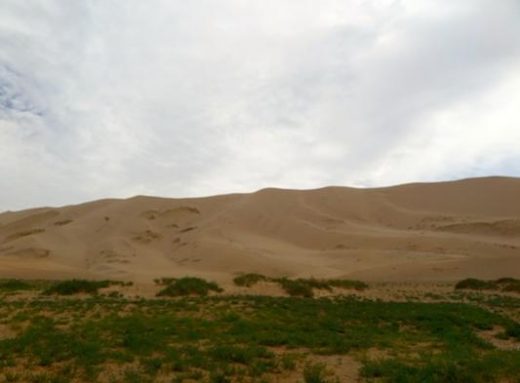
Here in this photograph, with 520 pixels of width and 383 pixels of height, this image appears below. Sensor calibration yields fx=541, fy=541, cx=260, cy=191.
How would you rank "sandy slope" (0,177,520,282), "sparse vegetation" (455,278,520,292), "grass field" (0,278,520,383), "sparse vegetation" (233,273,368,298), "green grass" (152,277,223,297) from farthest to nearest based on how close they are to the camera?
"sandy slope" (0,177,520,282)
"sparse vegetation" (455,278,520,292)
"sparse vegetation" (233,273,368,298)
"green grass" (152,277,223,297)
"grass field" (0,278,520,383)

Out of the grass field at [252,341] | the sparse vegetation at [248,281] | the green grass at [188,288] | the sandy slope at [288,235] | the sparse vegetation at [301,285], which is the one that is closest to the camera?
the grass field at [252,341]

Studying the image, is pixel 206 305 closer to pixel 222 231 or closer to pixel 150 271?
pixel 150 271

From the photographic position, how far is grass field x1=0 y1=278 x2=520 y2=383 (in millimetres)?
6988

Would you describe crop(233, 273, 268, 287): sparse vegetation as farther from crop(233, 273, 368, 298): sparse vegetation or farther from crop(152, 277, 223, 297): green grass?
crop(152, 277, 223, 297): green grass

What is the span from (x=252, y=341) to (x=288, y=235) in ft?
121

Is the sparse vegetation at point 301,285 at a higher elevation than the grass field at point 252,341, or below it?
higher

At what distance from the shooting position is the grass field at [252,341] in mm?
6988

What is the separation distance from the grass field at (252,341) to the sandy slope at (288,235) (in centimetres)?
1413

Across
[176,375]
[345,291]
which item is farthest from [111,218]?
[176,375]

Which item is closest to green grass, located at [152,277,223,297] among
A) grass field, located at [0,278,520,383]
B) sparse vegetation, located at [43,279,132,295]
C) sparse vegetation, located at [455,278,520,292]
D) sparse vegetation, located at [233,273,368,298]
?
grass field, located at [0,278,520,383]

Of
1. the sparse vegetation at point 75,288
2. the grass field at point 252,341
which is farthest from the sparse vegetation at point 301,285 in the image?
the sparse vegetation at point 75,288

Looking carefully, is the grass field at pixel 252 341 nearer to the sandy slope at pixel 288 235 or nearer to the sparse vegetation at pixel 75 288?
the sparse vegetation at pixel 75 288

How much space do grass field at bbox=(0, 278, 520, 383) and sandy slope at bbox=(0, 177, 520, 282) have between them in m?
14.1

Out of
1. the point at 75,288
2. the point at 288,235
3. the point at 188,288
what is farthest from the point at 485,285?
the point at 288,235
